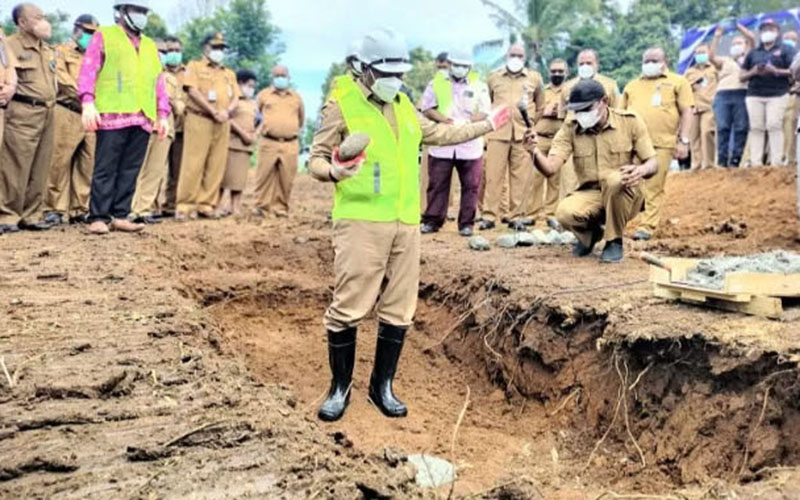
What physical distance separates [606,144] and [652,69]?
2.40 m

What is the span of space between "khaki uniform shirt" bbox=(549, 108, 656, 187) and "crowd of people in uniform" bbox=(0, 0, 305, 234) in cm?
374

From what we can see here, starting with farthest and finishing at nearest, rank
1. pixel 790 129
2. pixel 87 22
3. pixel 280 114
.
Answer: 1. pixel 790 129
2. pixel 280 114
3. pixel 87 22

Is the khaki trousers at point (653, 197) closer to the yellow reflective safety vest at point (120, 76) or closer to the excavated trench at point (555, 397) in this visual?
the excavated trench at point (555, 397)

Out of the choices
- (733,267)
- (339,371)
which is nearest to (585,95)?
(733,267)

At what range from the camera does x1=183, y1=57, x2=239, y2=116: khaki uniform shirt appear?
372 inches

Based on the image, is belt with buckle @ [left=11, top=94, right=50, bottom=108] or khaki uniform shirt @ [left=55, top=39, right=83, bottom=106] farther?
khaki uniform shirt @ [left=55, top=39, right=83, bottom=106]

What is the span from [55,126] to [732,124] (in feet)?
28.2

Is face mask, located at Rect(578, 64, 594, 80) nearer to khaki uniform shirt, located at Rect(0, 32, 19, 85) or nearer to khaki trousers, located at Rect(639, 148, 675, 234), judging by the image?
khaki trousers, located at Rect(639, 148, 675, 234)

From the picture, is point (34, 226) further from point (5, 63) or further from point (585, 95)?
point (585, 95)

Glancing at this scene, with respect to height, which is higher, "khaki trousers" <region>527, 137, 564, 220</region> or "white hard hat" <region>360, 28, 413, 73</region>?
"white hard hat" <region>360, 28, 413, 73</region>

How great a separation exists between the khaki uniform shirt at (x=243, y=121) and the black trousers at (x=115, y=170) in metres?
2.77

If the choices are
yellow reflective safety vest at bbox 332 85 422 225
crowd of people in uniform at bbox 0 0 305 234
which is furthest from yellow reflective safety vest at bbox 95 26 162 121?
yellow reflective safety vest at bbox 332 85 422 225

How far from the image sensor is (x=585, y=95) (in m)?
6.15

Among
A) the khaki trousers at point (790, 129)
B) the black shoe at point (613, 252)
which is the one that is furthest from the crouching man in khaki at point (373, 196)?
the khaki trousers at point (790, 129)
